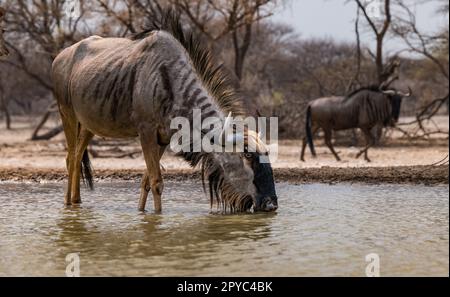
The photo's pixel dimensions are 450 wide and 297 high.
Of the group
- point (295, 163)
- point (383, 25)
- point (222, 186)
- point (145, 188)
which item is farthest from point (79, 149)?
point (383, 25)

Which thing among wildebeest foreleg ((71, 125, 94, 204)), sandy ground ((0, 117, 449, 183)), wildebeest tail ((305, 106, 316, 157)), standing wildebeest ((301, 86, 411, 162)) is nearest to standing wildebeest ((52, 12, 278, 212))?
wildebeest foreleg ((71, 125, 94, 204))

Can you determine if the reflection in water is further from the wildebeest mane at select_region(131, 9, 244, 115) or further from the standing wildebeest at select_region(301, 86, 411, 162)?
the standing wildebeest at select_region(301, 86, 411, 162)

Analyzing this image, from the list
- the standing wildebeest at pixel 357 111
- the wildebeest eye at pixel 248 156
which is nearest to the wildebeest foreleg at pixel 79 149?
the wildebeest eye at pixel 248 156

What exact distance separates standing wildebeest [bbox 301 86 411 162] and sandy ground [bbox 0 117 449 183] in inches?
20.7

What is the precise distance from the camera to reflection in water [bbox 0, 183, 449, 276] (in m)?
3.80

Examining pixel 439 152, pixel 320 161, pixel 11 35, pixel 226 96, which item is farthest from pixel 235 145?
pixel 11 35

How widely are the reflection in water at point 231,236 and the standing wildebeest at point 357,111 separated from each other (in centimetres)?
645

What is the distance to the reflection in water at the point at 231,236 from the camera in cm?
380

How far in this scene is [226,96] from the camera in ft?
18.7

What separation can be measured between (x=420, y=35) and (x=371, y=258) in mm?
14714

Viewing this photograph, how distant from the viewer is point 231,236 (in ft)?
15.4

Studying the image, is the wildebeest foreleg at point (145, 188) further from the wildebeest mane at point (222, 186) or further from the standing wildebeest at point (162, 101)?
the wildebeest mane at point (222, 186)

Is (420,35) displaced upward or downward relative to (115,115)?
upward
